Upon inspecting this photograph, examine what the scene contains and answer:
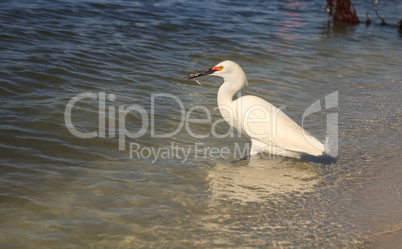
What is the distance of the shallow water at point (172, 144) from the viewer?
3.61 metres

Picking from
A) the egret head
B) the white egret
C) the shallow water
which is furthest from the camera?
the egret head

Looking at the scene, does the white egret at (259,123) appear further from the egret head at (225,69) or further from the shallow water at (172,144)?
the shallow water at (172,144)

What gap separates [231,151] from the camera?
5.39 metres

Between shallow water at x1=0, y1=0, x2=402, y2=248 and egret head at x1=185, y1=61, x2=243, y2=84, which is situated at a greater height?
egret head at x1=185, y1=61, x2=243, y2=84

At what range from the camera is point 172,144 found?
535cm

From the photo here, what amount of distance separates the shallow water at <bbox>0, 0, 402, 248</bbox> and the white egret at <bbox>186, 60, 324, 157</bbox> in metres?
0.19

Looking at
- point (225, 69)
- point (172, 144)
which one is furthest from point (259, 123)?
point (172, 144)

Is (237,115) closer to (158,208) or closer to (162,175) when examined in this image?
(162,175)

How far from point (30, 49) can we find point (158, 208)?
17.8 feet

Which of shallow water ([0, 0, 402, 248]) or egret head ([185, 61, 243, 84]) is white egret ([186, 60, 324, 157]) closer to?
egret head ([185, 61, 243, 84])

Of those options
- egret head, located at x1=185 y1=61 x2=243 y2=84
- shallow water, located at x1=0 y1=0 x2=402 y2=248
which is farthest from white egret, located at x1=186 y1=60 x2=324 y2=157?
shallow water, located at x1=0 y1=0 x2=402 y2=248

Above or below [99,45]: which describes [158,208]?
below

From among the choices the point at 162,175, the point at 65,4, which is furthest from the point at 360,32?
the point at 162,175

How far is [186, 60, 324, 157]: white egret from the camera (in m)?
5.20
